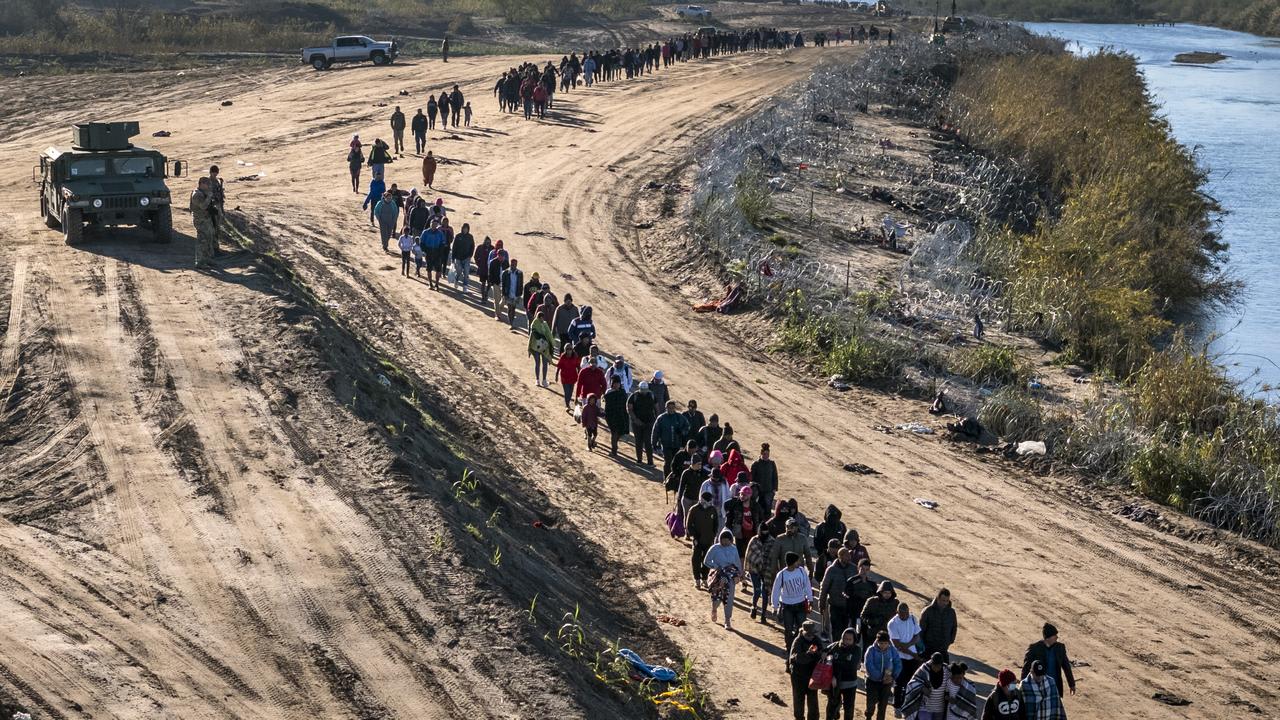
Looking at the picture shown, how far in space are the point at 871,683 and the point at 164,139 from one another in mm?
34373

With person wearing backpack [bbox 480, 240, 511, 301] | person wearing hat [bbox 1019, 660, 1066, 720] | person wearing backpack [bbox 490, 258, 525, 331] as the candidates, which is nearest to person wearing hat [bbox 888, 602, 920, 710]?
person wearing hat [bbox 1019, 660, 1066, 720]

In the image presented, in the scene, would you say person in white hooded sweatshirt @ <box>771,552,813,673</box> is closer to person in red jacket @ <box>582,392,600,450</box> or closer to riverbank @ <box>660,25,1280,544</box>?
person in red jacket @ <box>582,392,600,450</box>

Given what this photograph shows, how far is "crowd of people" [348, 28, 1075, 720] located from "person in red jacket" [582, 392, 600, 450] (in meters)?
0.02

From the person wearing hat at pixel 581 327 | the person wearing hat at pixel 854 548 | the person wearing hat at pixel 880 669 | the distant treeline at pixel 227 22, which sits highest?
the distant treeline at pixel 227 22

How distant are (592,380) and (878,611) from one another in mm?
7947

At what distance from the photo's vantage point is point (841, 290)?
2841 cm

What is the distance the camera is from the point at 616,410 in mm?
19469

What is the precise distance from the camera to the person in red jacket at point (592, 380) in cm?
2008

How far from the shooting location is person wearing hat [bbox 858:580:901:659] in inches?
511

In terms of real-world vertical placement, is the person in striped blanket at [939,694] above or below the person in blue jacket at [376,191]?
below

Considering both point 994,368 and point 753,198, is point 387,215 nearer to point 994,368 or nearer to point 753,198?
point 753,198

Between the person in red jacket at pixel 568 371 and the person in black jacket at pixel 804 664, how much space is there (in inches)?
347

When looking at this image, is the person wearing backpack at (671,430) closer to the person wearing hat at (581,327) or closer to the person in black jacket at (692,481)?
the person in black jacket at (692,481)

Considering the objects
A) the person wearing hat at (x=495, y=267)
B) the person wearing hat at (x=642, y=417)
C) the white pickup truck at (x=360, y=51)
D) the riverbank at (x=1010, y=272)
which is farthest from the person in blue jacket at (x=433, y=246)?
the white pickup truck at (x=360, y=51)
